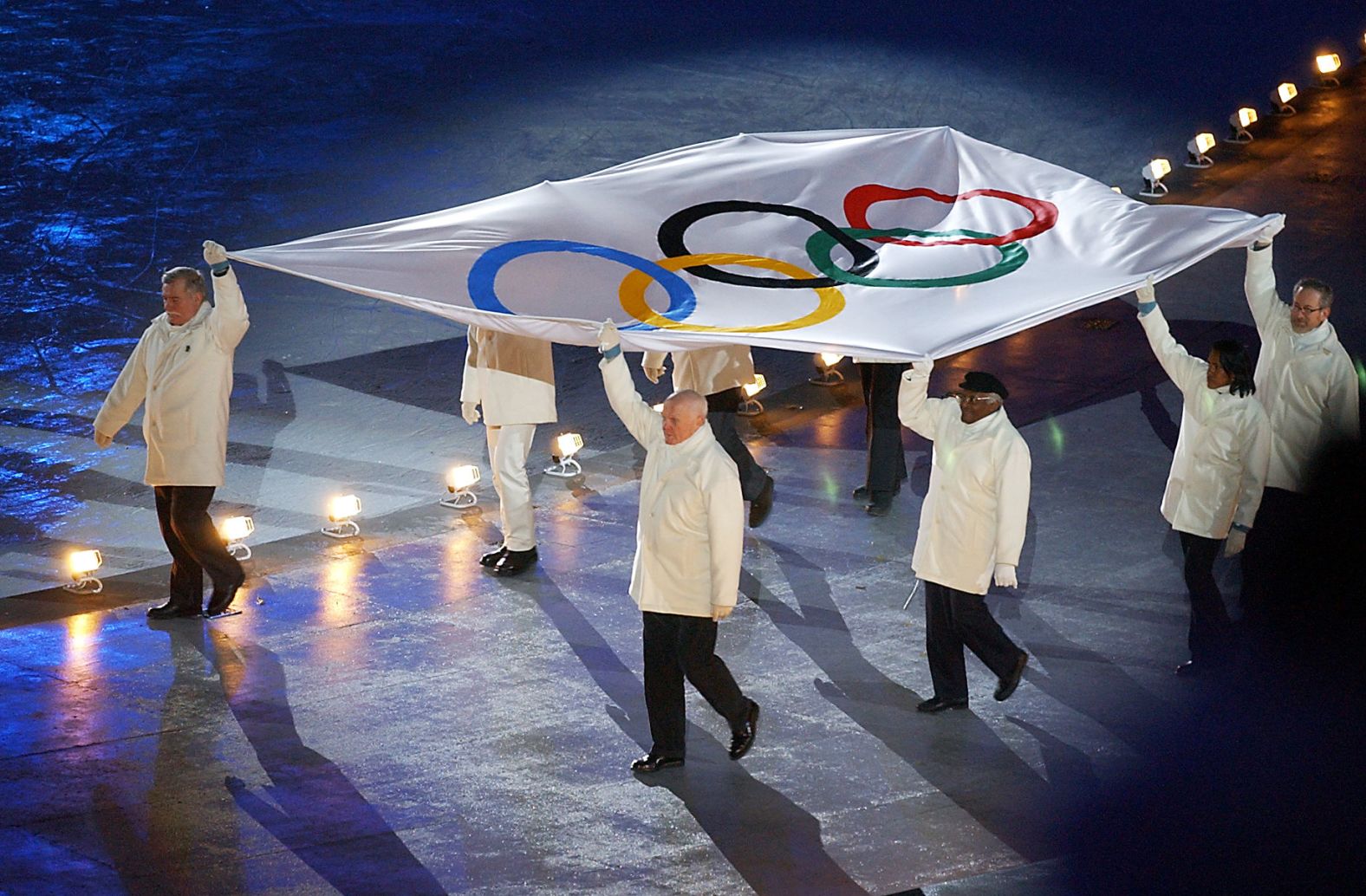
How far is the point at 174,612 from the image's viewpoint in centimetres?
936

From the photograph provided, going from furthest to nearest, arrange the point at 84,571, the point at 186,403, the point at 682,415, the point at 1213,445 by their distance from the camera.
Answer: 1. the point at 84,571
2. the point at 186,403
3. the point at 1213,445
4. the point at 682,415

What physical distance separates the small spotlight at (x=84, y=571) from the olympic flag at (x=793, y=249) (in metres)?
2.34

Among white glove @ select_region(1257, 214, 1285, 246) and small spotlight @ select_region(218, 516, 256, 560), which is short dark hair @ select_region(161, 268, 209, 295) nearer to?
small spotlight @ select_region(218, 516, 256, 560)

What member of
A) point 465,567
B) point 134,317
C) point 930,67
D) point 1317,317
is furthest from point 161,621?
point 930,67

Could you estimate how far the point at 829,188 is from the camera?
10.1 m

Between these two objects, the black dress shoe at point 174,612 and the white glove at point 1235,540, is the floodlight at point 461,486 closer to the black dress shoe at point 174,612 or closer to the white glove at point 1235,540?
the black dress shoe at point 174,612

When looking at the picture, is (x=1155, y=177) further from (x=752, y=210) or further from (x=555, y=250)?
(x=555, y=250)

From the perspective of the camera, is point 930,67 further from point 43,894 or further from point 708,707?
point 43,894

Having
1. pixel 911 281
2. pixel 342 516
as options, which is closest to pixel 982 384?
pixel 911 281

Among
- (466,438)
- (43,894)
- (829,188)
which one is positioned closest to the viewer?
(43,894)

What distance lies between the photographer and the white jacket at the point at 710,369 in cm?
1051

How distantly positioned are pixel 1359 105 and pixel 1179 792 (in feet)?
42.6

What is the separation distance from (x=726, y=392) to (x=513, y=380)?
4.99ft

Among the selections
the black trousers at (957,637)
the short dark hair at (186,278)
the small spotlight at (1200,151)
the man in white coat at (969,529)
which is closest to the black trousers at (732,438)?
the man in white coat at (969,529)
